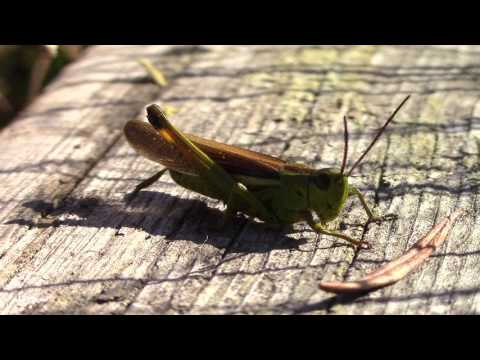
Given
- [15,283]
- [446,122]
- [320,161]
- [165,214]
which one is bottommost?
[446,122]

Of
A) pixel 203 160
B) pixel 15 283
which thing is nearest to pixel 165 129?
pixel 203 160

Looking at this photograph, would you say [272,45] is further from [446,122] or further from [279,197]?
[279,197]

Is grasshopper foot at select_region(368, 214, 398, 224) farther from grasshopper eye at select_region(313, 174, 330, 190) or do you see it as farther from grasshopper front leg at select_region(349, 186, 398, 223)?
grasshopper eye at select_region(313, 174, 330, 190)

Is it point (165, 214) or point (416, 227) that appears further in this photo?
point (165, 214)

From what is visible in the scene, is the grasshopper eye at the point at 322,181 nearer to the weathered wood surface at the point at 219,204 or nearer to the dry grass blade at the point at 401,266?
the weathered wood surface at the point at 219,204

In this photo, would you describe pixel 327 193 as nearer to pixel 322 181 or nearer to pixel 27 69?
pixel 322 181

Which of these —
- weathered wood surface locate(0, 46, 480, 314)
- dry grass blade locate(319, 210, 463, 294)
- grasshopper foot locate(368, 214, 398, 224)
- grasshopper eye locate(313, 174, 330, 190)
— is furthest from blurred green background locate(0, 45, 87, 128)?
dry grass blade locate(319, 210, 463, 294)
